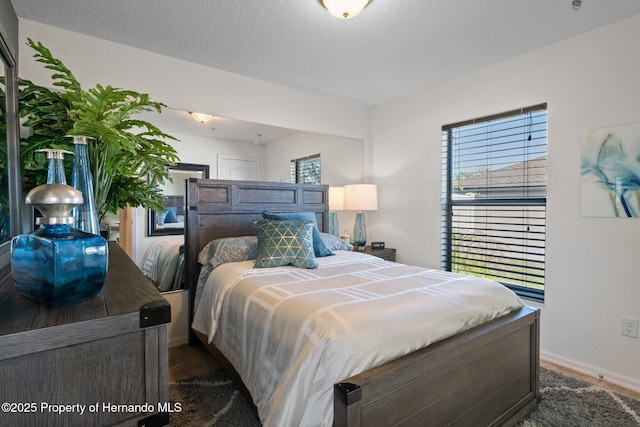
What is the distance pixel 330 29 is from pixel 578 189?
2.15 m

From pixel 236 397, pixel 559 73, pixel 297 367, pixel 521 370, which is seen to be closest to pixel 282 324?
pixel 297 367

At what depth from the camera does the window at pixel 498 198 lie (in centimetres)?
262

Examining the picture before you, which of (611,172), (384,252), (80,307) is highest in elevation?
(611,172)

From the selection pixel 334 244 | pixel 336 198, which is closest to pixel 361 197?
pixel 336 198

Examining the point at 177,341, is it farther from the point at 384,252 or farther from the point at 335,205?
the point at 384,252

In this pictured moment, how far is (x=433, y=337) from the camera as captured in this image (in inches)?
56.2

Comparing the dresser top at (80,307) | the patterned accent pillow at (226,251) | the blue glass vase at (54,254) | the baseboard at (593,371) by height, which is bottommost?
the baseboard at (593,371)

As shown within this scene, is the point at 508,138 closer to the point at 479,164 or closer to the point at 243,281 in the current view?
the point at 479,164

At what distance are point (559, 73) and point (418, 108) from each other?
126 cm

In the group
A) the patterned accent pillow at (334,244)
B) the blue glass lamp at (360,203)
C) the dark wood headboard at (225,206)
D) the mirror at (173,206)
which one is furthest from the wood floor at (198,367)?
the blue glass lamp at (360,203)

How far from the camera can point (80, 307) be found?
0.70 m

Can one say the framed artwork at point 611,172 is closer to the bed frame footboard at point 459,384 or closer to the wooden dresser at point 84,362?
the bed frame footboard at point 459,384

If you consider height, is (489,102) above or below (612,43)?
below

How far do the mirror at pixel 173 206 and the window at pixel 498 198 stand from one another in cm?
247
